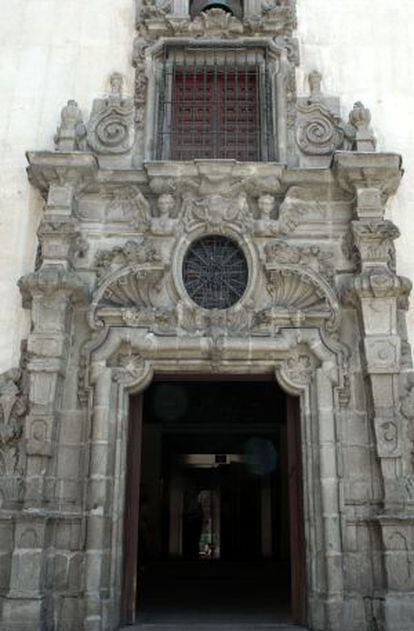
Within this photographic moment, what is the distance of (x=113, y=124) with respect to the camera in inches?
335

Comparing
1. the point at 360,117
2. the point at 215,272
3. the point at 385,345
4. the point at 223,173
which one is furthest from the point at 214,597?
the point at 360,117

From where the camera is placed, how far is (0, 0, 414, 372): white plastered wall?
8305 mm

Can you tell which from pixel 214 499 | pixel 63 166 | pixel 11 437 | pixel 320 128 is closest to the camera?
pixel 11 437

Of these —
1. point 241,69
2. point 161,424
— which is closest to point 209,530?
point 161,424

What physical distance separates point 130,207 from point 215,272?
51.5 inches

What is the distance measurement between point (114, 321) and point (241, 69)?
3.99 meters

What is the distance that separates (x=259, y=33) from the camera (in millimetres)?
8953

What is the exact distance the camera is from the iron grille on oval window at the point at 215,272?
7.68m

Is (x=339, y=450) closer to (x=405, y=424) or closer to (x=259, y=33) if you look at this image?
(x=405, y=424)

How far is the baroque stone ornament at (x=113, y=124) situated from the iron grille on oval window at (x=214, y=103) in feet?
1.38

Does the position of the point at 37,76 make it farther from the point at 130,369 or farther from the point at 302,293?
the point at 302,293

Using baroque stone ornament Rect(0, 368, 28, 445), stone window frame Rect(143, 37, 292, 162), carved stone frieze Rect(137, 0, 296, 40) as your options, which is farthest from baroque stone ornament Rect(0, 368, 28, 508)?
carved stone frieze Rect(137, 0, 296, 40)

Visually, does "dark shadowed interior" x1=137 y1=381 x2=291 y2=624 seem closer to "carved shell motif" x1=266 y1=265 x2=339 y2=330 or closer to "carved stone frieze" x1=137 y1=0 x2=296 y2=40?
"carved shell motif" x1=266 y1=265 x2=339 y2=330

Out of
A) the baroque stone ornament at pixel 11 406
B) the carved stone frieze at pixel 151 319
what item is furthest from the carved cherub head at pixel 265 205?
the baroque stone ornament at pixel 11 406
